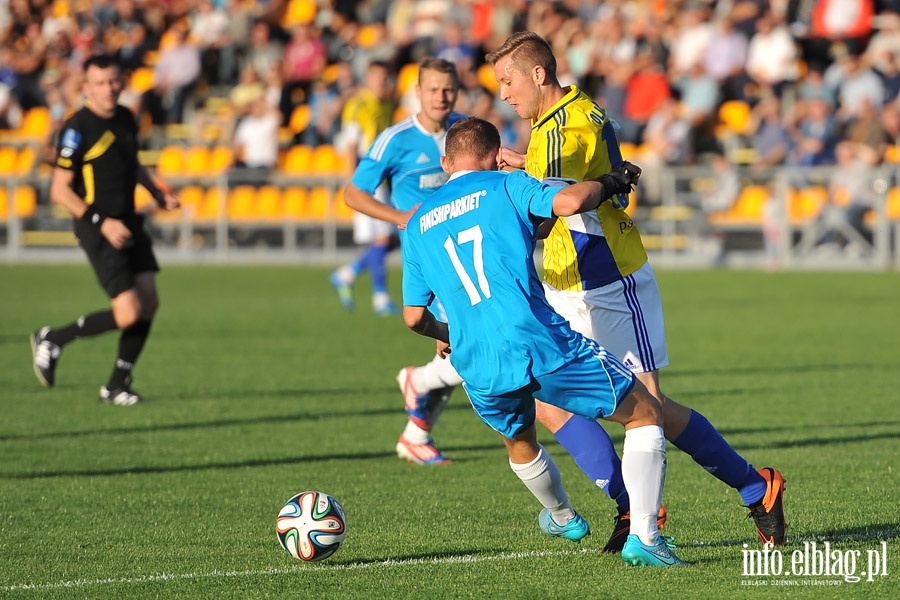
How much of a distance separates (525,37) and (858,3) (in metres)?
19.4

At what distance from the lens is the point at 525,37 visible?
5941mm

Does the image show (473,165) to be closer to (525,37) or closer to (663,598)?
(525,37)

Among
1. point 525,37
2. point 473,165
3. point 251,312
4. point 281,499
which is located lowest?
point 251,312

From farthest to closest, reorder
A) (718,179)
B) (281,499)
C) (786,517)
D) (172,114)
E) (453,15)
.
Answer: (172,114) < (453,15) < (718,179) < (281,499) < (786,517)

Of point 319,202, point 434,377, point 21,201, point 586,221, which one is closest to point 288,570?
point 586,221

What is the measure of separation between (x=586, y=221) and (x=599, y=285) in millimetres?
281

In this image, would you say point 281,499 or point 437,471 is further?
point 437,471

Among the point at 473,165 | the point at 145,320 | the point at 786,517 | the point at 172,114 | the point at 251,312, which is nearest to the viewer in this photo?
the point at 473,165

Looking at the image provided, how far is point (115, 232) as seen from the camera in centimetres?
994

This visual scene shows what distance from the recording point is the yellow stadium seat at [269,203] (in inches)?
1018

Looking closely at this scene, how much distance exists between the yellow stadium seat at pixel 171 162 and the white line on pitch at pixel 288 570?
2310cm

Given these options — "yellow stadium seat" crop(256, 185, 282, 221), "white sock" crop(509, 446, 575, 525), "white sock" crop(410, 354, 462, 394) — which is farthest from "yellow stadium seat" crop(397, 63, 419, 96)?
"white sock" crop(509, 446, 575, 525)

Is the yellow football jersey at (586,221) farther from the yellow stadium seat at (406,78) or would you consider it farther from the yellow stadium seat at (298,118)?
the yellow stadium seat at (298,118)

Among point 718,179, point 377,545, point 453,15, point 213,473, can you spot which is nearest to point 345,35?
point 453,15
